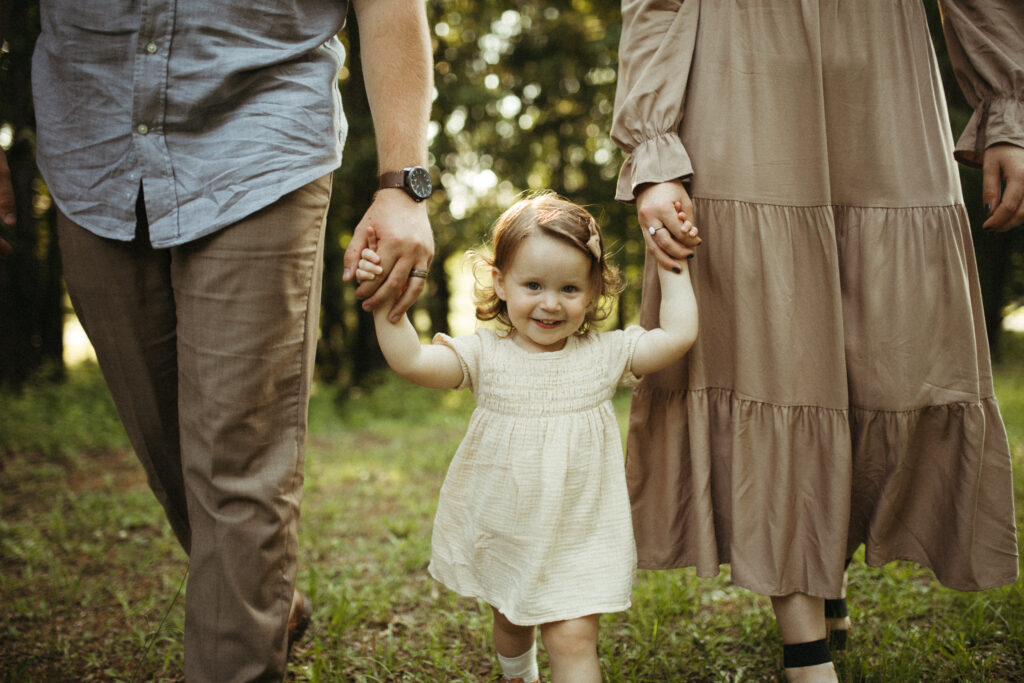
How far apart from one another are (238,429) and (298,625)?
3.61 ft

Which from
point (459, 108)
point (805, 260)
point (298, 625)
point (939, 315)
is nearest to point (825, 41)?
point (805, 260)

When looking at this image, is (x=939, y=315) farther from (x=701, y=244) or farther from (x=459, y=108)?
(x=459, y=108)

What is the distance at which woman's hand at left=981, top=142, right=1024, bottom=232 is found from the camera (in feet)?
5.98

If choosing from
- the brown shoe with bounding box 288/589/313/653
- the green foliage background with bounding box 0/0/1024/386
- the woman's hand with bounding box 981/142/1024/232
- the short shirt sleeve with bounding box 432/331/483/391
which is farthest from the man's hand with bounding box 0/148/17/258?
the green foliage background with bounding box 0/0/1024/386

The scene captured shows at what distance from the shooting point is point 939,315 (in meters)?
1.79

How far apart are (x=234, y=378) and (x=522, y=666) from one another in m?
1.04

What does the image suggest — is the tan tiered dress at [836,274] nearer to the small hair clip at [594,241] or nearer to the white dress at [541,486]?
the small hair clip at [594,241]

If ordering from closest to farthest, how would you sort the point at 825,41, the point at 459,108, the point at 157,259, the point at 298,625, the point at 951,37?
1. the point at 157,259
2. the point at 825,41
3. the point at 951,37
4. the point at 298,625
5. the point at 459,108

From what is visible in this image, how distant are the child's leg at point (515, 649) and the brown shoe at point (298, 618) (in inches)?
→ 29.6

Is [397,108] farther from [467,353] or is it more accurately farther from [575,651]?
[575,651]

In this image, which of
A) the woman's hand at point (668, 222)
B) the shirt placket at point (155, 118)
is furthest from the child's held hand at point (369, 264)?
the woman's hand at point (668, 222)

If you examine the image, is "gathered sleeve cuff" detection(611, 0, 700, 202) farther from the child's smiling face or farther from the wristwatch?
the wristwatch

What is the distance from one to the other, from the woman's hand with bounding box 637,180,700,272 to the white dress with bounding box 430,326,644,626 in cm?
22

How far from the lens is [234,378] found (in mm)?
1568
